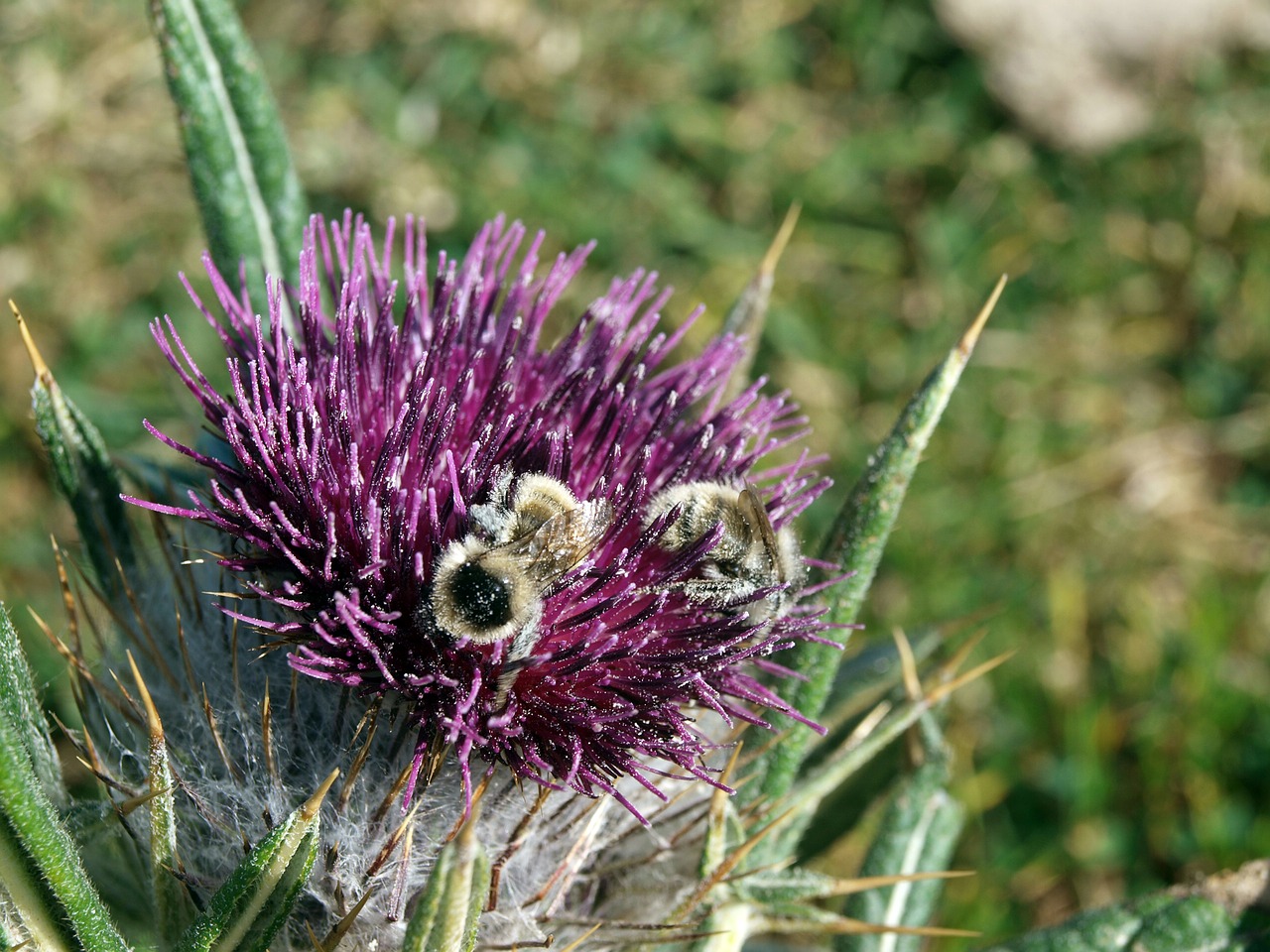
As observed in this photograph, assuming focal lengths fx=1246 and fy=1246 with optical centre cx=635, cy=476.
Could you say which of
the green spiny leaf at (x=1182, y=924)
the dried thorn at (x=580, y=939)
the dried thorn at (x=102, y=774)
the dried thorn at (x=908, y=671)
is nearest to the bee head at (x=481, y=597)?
the dried thorn at (x=580, y=939)

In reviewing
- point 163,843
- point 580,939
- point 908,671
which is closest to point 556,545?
point 580,939

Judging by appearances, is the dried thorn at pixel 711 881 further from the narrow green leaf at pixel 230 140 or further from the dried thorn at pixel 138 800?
the narrow green leaf at pixel 230 140

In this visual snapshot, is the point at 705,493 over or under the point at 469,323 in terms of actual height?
under

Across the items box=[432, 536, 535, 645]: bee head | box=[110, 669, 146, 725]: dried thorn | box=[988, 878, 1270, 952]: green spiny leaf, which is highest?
box=[432, 536, 535, 645]: bee head

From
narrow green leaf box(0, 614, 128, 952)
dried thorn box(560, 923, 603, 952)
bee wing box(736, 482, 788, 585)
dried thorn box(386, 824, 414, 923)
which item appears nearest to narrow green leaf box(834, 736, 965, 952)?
dried thorn box(560, 923, 603, 952)

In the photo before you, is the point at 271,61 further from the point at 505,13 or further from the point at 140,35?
the point at 505,13

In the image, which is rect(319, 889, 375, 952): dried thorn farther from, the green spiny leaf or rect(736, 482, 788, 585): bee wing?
the green spiny leaf

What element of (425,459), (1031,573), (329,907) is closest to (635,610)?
(425,459)

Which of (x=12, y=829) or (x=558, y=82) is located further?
(x=558, y=82)
